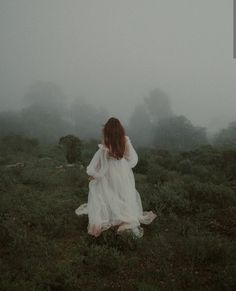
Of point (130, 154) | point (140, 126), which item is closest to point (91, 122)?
point (140, 126)

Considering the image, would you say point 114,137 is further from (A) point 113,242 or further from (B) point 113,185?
(A) point 113,242

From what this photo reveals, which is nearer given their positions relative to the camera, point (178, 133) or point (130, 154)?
point (130, 154)

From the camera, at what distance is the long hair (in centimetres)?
703

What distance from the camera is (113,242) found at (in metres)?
6.71

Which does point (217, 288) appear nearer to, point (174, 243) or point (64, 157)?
point (174, 243)

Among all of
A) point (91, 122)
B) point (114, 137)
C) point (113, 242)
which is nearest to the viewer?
point (113, 242)

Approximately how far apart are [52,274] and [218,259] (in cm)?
252

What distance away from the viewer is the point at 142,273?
19.2 feet

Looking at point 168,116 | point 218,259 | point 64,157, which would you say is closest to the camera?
point 218,259

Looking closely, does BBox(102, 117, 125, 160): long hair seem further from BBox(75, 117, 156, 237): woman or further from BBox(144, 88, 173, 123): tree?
BBox(144, 88, 173, 123): tree

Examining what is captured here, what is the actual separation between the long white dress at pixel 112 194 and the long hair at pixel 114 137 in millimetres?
118

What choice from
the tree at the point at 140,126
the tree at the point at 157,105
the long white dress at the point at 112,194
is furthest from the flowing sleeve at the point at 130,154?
the tree at the point at 157,105

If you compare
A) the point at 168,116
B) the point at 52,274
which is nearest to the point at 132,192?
the point at 52,274

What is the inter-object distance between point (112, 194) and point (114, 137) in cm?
104
